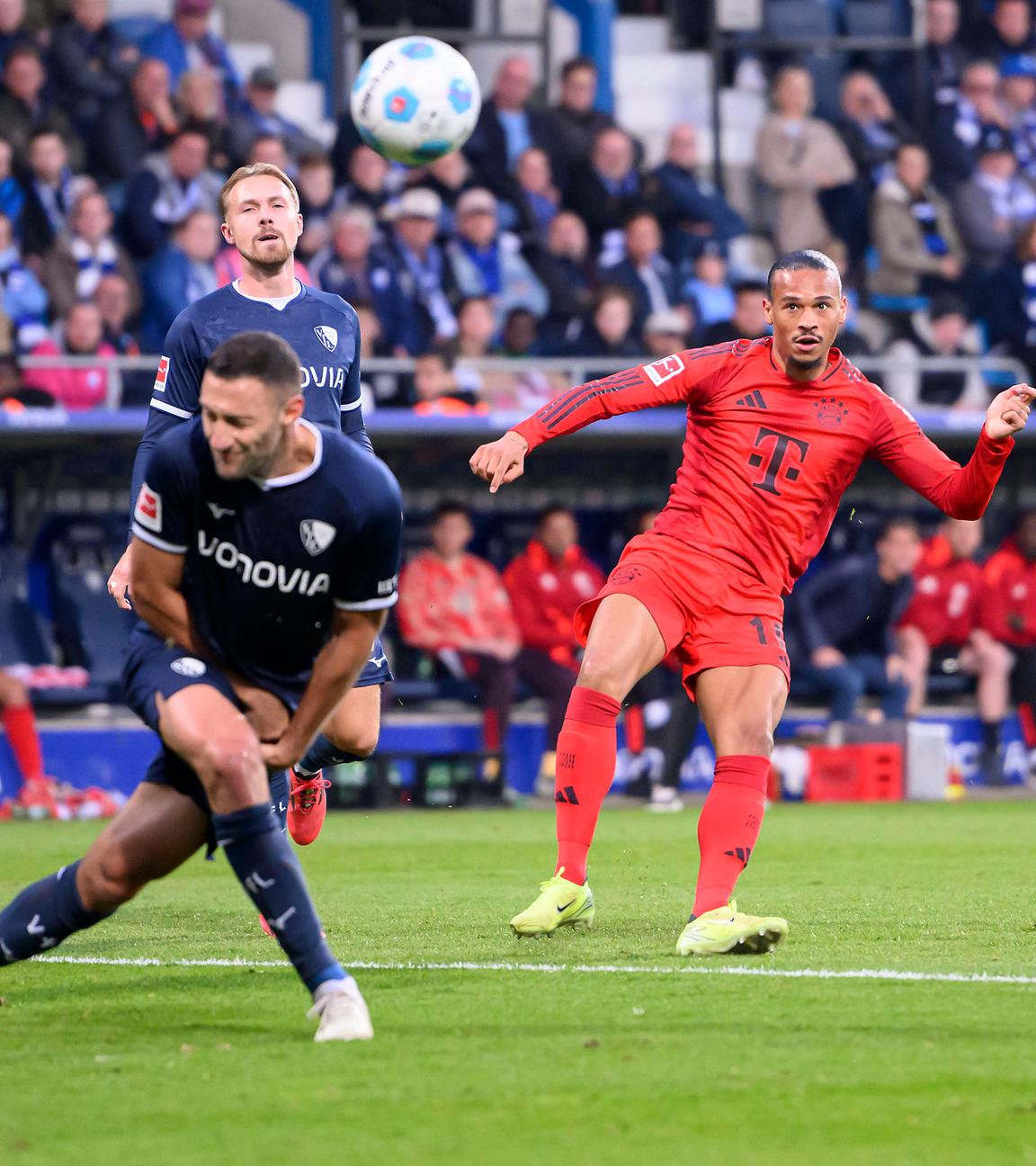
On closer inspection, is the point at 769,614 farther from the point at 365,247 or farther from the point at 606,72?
the point at 606,72

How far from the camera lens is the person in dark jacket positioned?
15.8 meters

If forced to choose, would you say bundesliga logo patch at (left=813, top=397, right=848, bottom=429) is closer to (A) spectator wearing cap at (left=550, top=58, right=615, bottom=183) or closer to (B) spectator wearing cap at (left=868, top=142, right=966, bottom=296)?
(A) spectator wearing cap at (left=550, top=58, right=615, bottom=183)

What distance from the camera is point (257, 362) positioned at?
4.34 metres

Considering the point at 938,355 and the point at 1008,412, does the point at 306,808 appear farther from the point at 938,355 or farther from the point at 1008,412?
the point at 938,355

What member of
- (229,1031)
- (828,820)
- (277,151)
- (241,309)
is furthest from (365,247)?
(229,1031)

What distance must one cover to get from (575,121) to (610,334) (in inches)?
97.9

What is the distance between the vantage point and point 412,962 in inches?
225

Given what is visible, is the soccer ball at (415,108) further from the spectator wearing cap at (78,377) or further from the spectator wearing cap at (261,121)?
the spectator wearing cap at (261,121)

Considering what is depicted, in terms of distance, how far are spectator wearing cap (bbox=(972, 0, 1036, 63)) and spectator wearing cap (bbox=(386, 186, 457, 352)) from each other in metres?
6.46

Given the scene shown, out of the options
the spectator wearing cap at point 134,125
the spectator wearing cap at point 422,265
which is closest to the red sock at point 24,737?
the spectator wearing cap at point 422,265

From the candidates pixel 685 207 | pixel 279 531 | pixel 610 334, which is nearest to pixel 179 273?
pixel 610 334

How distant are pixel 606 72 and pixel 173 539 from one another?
15577 millimetres

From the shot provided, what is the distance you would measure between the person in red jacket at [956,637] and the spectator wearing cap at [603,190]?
12.2 ft

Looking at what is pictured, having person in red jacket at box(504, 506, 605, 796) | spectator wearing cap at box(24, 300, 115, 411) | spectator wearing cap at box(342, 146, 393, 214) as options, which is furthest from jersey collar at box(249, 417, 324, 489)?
spectator wearing cap at box(342, 146, 393, 214)
